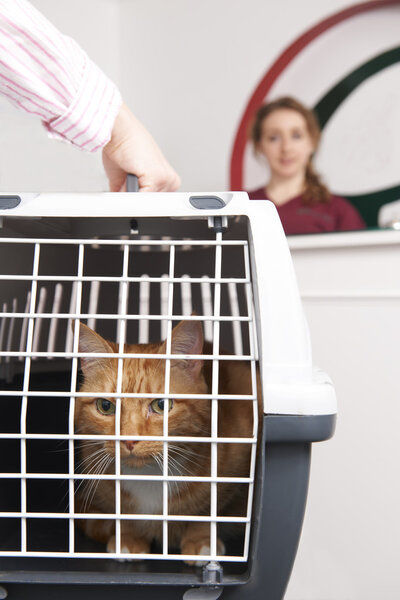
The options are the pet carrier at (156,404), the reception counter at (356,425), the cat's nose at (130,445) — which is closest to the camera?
the pet carrier at (156,404)

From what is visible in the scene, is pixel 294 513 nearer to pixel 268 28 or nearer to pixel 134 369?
pixel 134 369

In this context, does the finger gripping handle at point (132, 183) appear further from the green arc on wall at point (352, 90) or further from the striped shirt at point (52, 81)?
the green arc on wall at point (352, 90)

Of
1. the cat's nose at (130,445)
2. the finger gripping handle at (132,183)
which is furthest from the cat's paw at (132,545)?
the finger gripping handle at (132,183)

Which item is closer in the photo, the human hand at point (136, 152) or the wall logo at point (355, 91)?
the human hand at point (136, 152)

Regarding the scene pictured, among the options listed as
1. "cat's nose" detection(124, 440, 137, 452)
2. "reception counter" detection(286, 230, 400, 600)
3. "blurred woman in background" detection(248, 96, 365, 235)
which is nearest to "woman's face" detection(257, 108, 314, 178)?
"blurred woman in background" detection(248, 96, 365, 235)

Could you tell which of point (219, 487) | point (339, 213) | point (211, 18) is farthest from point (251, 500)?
point (211, 18)

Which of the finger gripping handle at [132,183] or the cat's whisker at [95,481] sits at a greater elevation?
the finger gripping handle at [132,183]

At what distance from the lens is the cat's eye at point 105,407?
0.75 metres

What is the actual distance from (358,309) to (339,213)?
11.1 inches

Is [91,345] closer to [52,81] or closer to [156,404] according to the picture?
[156,404]

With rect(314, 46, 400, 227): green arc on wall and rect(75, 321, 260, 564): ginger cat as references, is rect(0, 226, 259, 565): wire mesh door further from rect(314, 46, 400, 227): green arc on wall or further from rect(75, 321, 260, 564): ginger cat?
rect(314, 46, 400, 227): green arc on wall

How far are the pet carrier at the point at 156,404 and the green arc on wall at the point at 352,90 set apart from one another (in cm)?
62

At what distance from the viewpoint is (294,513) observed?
0.52 meters

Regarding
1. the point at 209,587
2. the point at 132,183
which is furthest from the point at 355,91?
the point at 209,587
